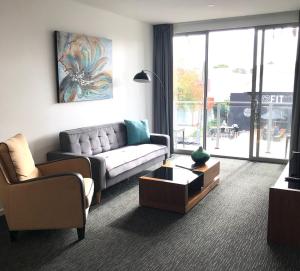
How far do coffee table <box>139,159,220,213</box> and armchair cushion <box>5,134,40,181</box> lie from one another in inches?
45.5

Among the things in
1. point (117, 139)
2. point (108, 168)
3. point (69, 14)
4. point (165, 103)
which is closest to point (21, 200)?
point (108, 168)

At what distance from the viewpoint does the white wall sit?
343 centimetres

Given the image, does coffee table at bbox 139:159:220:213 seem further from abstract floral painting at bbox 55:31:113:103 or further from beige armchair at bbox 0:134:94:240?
abstract floral painting at bbox 55:31:113:103

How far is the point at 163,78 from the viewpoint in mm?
6012

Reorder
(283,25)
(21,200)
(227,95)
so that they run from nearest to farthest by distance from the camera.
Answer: (21,200) < (283,25) < (227,95)

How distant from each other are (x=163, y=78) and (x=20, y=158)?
11.9ft

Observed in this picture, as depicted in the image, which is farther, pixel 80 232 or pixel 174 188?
pixel 174 188

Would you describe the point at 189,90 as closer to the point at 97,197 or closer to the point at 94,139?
the point at 94,139

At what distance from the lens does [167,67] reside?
5.93 metres

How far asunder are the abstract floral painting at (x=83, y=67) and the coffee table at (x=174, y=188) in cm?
156

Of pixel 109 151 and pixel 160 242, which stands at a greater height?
pixel 109 151

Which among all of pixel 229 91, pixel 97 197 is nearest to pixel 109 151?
pixel 97 197

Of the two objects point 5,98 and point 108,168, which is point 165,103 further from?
point 5,98

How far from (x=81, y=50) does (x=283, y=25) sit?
10.3 ft
